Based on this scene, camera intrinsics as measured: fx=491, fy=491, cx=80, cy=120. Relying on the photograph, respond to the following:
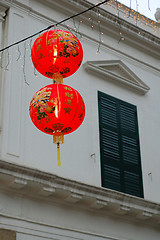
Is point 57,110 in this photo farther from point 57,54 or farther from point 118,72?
point 118,72

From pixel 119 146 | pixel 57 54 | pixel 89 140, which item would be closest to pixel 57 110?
pixel 57 54

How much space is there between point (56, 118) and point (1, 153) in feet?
8.09

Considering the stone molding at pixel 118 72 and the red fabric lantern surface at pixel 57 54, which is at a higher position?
the stone molding at pixel 118 72

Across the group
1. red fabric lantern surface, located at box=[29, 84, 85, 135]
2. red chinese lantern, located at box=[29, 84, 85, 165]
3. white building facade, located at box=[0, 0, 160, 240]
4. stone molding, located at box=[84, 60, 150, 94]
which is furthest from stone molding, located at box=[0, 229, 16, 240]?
stone molding, located at box=[84, 60, 150, 94]

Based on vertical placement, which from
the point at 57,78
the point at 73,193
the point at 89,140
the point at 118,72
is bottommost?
the point at 73,193

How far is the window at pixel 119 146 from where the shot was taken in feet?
34.6

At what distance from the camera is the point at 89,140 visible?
10477 mm

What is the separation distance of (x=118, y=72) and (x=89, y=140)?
7.47 ft

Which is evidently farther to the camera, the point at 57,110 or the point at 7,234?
the point at 7,234

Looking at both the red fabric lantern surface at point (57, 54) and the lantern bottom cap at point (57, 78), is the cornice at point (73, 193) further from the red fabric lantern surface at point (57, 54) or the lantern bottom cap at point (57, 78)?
the red fabric lantern surface at point (57, 54)

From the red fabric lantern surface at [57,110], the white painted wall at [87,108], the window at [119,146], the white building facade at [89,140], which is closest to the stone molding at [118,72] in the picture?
the white building facade at [89,140]

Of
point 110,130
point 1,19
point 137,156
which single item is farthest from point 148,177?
point 1,19

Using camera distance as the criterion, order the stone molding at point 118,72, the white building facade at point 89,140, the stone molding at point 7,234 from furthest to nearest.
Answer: the stone molding at point 118,72, the white building facade at point 89,140, the stone molding at point 7,234

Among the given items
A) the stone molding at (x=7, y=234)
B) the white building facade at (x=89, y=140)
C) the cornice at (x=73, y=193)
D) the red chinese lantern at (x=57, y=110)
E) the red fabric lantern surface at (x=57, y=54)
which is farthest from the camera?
the white building facade at (x=89, y=140)
